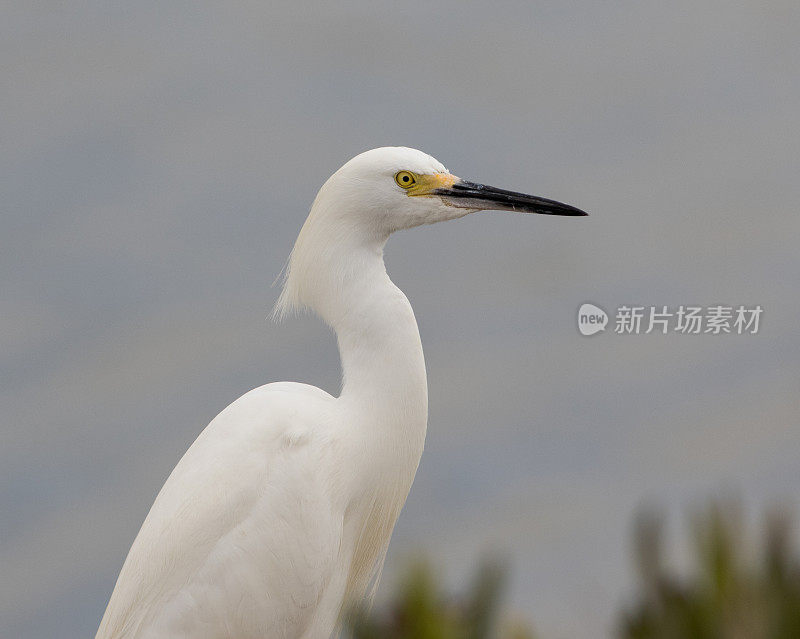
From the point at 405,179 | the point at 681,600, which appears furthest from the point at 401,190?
the point at 681,600

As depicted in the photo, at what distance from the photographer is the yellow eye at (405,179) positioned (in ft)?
8.23

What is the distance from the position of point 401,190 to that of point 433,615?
1.89 meters

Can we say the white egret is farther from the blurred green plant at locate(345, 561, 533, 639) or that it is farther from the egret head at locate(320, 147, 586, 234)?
the blurred green plant at locate(345, 561, 533, 639)

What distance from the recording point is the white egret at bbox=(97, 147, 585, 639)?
2.41 metres

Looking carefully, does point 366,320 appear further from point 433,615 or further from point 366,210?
point 433,615

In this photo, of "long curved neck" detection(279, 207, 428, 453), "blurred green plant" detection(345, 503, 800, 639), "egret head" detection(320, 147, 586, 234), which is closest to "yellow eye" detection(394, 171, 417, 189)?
"egret head" detection(320, 147, 586, 234)

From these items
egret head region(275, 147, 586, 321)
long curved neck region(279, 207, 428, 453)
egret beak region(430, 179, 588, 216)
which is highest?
egret beak region(430, 179, 588, 216)

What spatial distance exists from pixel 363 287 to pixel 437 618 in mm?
1809

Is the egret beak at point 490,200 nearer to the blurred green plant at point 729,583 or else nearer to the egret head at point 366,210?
the egret head at point 366,210

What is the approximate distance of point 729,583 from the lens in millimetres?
678

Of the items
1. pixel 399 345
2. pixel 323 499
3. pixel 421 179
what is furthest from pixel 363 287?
pixel 323 499

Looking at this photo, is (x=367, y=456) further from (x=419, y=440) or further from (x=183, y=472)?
(x=183, y=472)

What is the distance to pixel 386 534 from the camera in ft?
9.03

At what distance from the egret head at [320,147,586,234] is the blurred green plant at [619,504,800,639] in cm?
186
